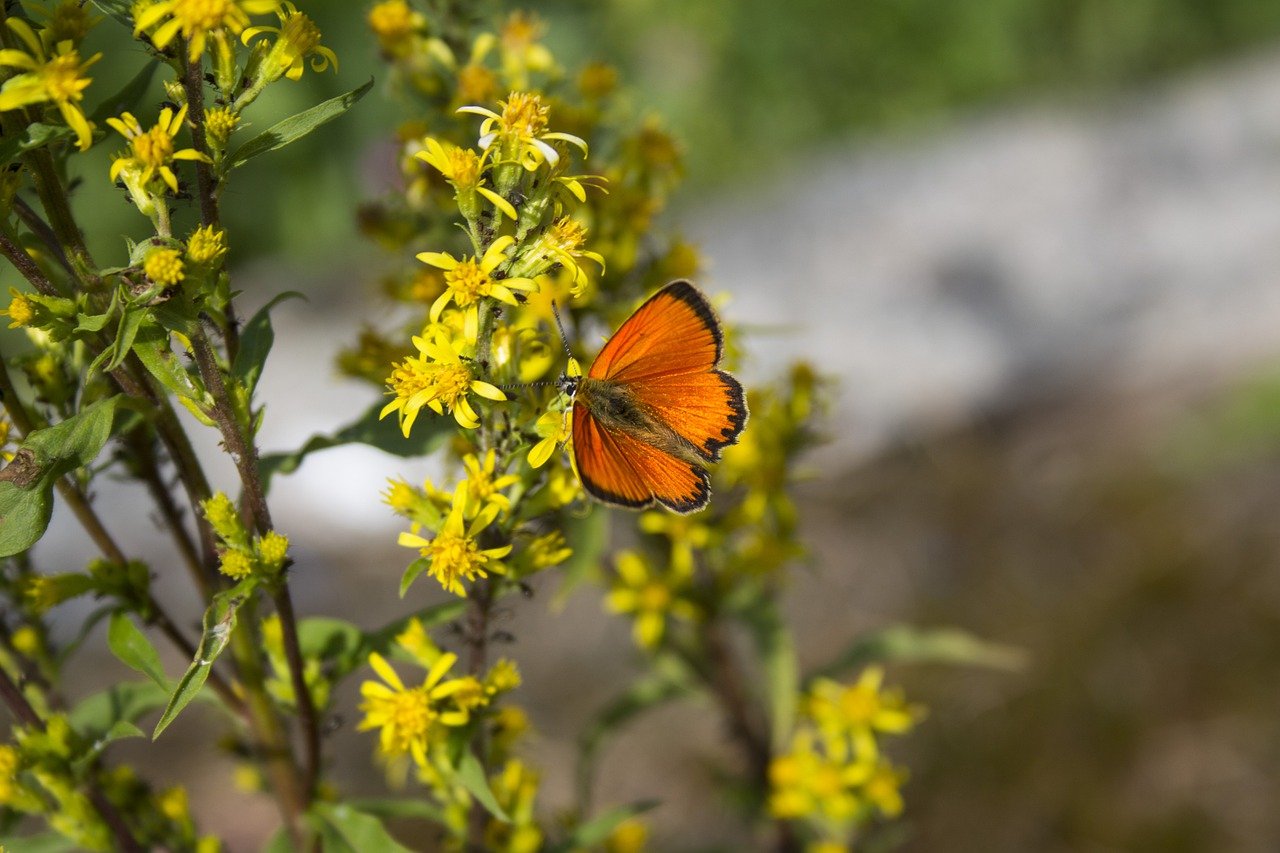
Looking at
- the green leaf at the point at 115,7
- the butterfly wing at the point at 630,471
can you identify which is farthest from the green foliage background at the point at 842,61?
the green leaf at the point at 115,7

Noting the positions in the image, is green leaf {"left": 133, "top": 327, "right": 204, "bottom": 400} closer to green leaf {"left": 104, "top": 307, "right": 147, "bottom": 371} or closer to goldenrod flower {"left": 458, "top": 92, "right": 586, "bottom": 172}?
green leaf {"left": 104, "top": 307, "right": 147, "bottom": 371}

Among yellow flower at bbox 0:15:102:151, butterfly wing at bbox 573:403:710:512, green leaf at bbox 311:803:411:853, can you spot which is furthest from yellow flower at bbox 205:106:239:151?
green leaf at bbox 311:803:411:853

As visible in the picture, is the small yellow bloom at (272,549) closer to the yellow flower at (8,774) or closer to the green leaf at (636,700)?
the yellow flower at (8,774)

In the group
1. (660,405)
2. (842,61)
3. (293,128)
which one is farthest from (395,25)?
(842,61)

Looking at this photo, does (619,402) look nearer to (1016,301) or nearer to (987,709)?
(987,709)

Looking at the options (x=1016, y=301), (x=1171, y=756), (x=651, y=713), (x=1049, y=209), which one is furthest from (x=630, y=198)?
(x=1049, y=209)

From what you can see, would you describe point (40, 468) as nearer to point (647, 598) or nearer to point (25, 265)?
point (25, 265)

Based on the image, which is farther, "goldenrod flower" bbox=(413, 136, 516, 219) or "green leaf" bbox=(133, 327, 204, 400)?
"goldenrod flower" bbox=(413, 136, 516, 219)
